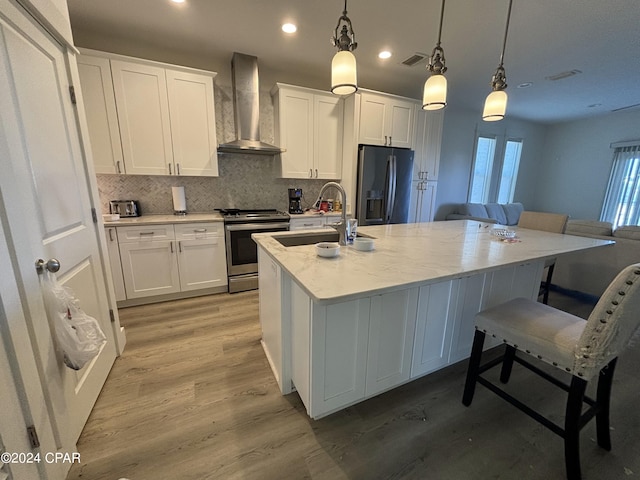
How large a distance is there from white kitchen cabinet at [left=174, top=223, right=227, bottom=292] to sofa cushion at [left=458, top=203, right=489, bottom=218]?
427 centimetres

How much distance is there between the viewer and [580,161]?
5.56 m

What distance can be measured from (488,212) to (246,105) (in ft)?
15.5

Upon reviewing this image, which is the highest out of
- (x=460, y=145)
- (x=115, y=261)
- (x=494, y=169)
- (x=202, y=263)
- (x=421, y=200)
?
(x=460, y=145)

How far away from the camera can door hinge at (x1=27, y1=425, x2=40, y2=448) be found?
0.94m

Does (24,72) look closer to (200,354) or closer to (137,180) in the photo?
(200,354)

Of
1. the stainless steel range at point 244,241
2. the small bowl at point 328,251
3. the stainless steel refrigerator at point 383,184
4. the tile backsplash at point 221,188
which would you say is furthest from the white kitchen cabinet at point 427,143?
the small bowl at point 328,251

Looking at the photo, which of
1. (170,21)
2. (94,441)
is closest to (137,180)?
(170,21)

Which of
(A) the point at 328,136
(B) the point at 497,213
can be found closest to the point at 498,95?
(A) the point at 328,136

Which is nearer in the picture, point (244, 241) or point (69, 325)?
point (69, 325)

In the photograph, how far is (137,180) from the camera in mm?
2939

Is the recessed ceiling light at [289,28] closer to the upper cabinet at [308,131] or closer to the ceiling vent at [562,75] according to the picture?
the upper cabinet at [308,131]

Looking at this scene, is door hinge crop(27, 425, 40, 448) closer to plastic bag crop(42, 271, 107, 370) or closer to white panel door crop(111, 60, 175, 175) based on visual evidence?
plastic bag crop(42, 271, 107, 370)

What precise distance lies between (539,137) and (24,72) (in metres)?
8.24

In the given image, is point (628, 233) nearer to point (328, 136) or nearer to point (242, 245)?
point (328, 136)
